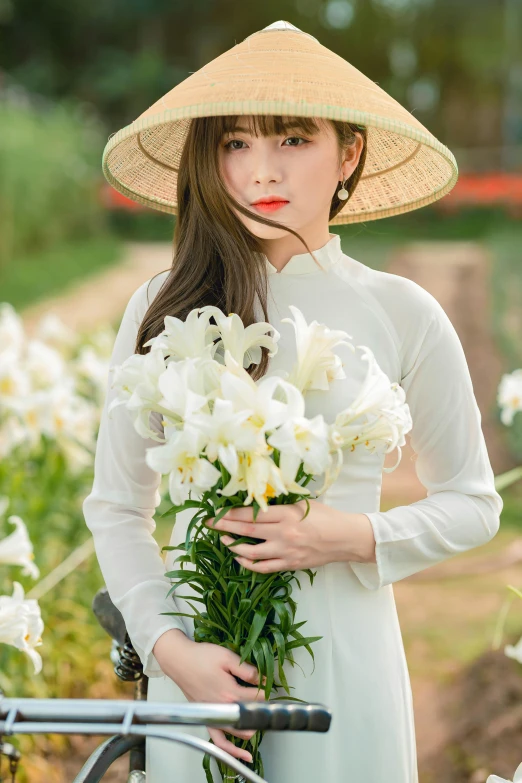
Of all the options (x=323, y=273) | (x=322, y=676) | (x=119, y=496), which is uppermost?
(x=323, y=273)

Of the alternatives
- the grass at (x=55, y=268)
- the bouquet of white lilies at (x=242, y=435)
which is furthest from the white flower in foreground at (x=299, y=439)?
the grass at (x=55, y=268)

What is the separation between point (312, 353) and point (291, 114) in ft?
1.02

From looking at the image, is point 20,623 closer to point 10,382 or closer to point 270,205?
point 270,205

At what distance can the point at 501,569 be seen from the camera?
4922mm

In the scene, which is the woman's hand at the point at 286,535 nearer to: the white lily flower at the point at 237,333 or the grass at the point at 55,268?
the white lily flower at the point at 237,333

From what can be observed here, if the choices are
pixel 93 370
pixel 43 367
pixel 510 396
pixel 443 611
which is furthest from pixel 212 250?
pixel 443 611

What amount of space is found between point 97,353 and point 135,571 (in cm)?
228

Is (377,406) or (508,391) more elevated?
(508,391)

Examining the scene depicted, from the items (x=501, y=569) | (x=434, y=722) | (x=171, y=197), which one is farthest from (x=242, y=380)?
(x=501, y=569)

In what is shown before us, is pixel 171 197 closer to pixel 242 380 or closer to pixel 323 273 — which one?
pixel 323 273

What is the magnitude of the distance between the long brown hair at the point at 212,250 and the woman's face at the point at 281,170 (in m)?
0.01

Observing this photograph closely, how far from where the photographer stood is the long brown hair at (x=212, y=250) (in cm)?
150

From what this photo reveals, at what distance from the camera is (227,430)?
1146 millimetres

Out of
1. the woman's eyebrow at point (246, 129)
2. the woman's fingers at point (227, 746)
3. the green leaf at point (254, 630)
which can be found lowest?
the woman's fingers at point (227, 746)
